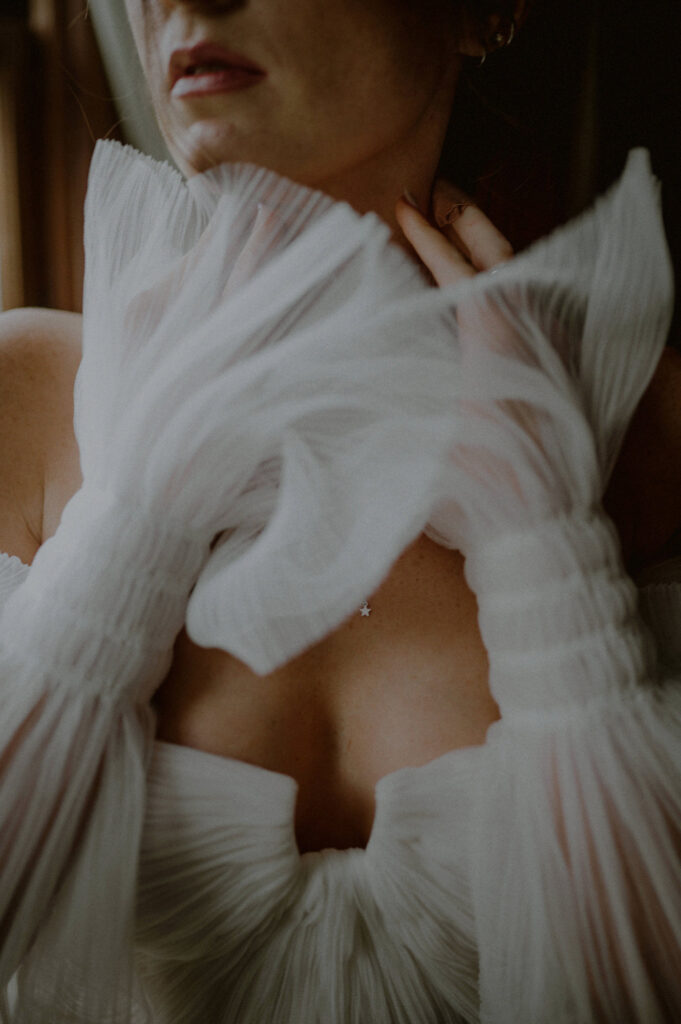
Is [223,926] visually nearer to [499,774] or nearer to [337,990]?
[337,990]

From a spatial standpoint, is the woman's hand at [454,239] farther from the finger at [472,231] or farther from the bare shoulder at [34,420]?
the bare shoulder at [34,420]

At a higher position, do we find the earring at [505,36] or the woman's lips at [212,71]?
the earring at [505,36]

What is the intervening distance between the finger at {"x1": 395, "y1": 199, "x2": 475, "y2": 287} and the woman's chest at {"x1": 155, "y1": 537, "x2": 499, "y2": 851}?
19cm

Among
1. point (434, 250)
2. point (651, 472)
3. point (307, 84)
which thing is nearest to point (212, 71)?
point (307, 84)

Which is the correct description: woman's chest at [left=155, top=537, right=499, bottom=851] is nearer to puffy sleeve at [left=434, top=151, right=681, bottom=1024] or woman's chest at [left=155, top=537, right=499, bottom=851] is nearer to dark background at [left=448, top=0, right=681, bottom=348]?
puffy sleeve at [left=434, top=151, right=681, bottom=1024]

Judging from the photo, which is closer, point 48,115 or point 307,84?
point 307,84

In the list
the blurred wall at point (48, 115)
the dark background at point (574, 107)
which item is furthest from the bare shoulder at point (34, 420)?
the dark background at point (574, 107)

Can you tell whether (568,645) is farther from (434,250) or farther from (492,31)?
(492,31)

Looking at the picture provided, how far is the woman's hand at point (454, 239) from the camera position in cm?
39

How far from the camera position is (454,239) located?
0.43m

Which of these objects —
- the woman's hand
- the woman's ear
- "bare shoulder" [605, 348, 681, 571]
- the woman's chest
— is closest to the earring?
the woman's ear

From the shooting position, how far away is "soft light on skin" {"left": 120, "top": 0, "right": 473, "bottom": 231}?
14.1 inches

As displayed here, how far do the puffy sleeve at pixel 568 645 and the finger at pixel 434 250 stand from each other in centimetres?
2

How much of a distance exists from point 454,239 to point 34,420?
0.33 m
